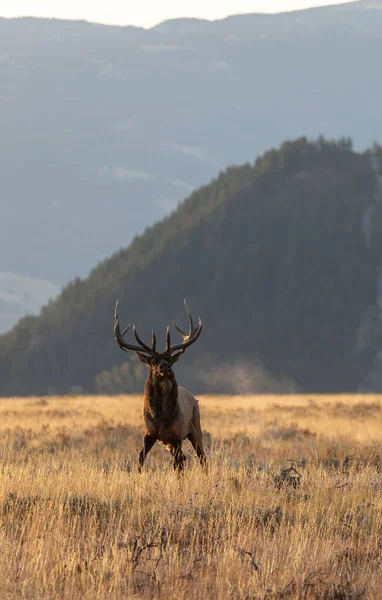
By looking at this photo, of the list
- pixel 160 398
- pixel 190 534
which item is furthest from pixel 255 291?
pixel 190 534

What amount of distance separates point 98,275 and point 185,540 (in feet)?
297

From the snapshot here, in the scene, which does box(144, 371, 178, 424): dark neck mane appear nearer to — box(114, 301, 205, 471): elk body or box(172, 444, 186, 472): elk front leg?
box(114, 301, 205, 471): elk body

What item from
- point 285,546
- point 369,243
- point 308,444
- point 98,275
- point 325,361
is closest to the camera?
point 285,546

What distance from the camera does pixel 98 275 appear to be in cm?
9956

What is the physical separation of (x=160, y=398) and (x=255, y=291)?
256 feet

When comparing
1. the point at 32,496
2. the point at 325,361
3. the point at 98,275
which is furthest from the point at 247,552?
the point at 98,275

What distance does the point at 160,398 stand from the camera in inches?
A: 513

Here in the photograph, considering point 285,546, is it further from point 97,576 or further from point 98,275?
point 98,275

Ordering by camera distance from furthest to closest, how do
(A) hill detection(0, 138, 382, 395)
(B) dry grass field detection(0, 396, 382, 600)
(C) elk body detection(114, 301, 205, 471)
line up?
1. (A) hill detection(0, 138, 382, 395)
2. (C) elk body detection(114, 301, 205, 471)
3. (B) dry grass field detection(0, 396, 382, 600)

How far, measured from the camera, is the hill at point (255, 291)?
8475 cm

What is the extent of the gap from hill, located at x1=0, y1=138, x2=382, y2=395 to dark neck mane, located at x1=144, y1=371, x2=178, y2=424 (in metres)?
68.2

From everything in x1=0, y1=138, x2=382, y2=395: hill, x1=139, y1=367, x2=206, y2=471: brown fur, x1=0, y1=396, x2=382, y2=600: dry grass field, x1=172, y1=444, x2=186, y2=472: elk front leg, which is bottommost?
x1=0, y1=396, x2=382, y2=600: dry grass field

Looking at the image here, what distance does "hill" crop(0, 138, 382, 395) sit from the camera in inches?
3337

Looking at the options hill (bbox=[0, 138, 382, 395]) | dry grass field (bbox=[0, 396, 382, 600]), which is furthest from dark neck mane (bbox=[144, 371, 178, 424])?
hill (bbox=[0, 138, 382, 395])
